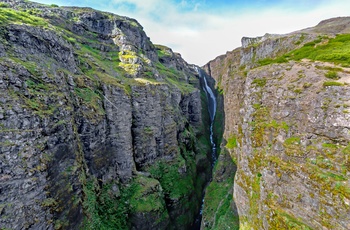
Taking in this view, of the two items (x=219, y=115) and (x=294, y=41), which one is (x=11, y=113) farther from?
(x=219, y=115)

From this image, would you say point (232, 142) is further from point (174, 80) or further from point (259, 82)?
point (174, 80)

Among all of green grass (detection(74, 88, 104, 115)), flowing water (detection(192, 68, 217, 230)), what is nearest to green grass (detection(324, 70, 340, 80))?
green grass (detection(74, 88, 104, 115))

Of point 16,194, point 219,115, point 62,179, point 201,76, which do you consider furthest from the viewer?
point 201,76

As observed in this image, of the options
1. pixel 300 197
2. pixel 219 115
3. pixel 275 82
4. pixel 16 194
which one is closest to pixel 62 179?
pixel 16 194

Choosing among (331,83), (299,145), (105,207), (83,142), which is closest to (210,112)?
(105,207)

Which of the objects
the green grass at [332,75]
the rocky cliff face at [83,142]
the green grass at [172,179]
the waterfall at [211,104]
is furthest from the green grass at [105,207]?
the waterfall at [211,104]

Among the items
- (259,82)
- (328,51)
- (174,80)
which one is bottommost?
(259,82)

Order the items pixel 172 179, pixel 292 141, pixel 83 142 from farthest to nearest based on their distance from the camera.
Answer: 1. pixel 172 179
2. pixel 83 142
3. pixel 292 141
